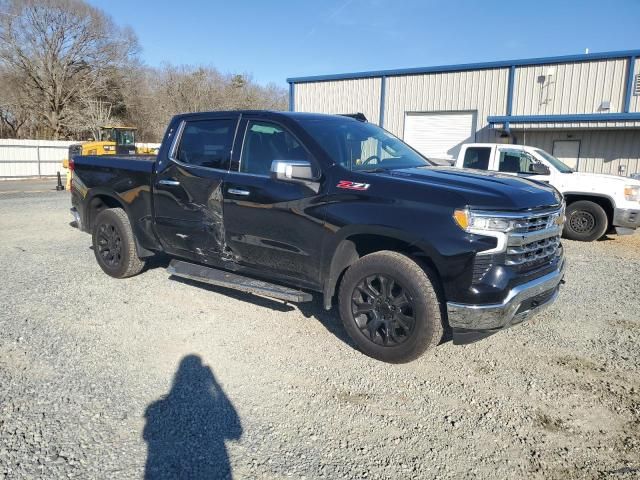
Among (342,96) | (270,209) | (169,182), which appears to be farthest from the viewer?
(342,96)

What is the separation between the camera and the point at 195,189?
490 cm

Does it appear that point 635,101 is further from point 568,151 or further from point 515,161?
point 515,161

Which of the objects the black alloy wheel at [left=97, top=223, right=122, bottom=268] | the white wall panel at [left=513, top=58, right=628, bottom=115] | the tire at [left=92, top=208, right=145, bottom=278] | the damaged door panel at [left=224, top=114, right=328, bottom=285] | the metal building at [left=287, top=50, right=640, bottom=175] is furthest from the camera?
the white wall panel at [left=513, top=58, right=628, bottom=115]

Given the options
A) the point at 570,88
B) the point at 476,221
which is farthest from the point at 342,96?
the point at 476,221

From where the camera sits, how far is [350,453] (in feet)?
9.21

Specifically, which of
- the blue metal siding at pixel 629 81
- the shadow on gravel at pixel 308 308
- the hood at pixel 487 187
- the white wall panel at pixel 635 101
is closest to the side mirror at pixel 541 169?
the hood at pixel 487 187

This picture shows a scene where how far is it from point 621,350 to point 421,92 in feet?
59.1

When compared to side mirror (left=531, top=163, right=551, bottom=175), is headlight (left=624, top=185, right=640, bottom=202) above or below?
below

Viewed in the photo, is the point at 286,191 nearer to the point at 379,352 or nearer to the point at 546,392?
the point at 379,352

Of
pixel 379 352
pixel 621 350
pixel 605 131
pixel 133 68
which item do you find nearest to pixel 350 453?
pixel 379 352

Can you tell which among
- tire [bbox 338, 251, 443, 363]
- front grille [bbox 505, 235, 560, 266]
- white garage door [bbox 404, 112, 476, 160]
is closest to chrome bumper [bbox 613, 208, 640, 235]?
front grille [bbox 505, 235, 560, 266]

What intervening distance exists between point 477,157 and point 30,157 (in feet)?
85.4

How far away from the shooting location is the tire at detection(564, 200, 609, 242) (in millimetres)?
9469

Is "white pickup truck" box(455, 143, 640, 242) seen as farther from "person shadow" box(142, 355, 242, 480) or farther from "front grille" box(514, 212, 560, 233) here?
"person shadow" box(142, 355, 242, 480)
